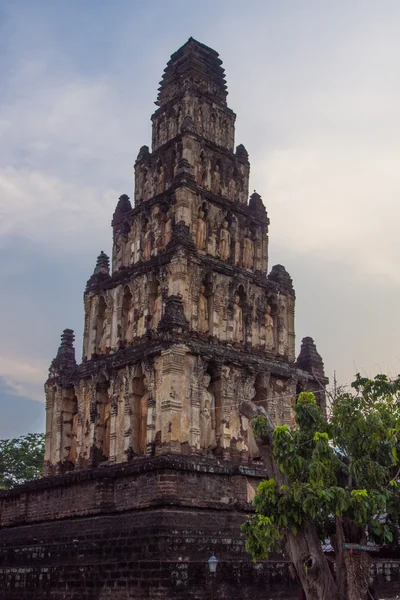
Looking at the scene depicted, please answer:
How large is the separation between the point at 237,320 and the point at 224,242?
9.82 ft

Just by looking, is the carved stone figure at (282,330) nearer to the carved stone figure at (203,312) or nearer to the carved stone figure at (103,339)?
the carved stone figure at (203,312)

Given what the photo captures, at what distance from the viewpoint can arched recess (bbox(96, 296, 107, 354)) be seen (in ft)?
82.2

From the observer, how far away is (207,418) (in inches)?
851

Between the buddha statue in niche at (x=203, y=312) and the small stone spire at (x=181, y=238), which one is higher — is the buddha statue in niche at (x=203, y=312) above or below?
below

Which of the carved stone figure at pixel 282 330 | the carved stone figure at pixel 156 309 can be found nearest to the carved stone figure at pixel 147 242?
the carved stone figure at pixel 156 309

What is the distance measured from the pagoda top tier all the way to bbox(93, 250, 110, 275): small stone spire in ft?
21.5

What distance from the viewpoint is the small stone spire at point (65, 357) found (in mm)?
26203

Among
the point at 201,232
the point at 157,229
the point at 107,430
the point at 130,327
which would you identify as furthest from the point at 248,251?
the point at 107,430

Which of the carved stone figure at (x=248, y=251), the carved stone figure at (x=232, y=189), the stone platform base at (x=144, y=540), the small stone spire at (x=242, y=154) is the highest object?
the small stone spire at (x=242, y=154)

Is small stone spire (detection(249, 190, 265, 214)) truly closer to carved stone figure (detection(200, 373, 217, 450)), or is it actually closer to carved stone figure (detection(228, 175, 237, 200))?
carved stone figure (detection(228, 175, 237, 200))

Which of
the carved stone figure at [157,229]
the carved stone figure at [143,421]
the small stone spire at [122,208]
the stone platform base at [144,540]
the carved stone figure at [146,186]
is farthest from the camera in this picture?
the small stone spire at [122,208]

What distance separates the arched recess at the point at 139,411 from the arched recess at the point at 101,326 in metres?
2.99

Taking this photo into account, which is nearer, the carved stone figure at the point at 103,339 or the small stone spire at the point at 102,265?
the carved stone figure at the point at 103,339

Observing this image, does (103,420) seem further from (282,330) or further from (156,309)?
(282,330)
